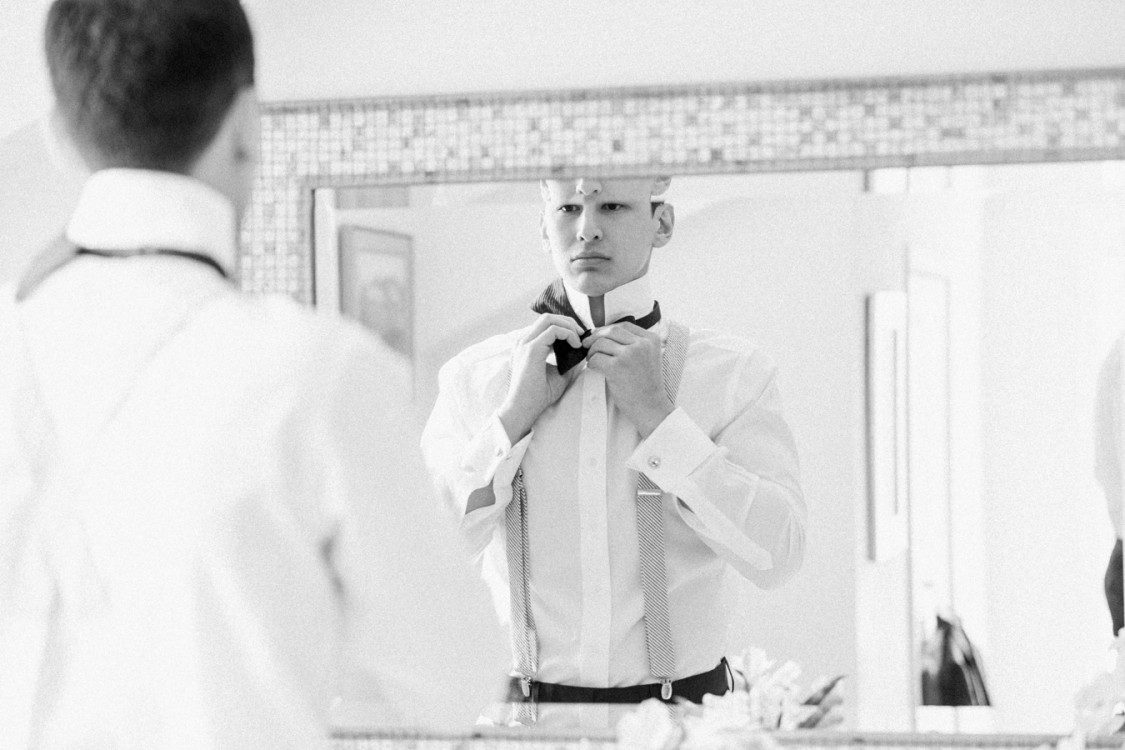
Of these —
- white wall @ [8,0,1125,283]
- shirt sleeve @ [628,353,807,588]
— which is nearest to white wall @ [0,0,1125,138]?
white wall @ [8,0,1125,283]

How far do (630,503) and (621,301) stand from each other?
0.21 metres

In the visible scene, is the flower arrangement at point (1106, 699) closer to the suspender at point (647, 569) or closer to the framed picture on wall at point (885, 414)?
the framed picture on wall at point (885, 414)

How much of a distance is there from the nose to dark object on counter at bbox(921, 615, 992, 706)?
53 centimetres

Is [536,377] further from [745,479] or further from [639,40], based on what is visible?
[639,40]

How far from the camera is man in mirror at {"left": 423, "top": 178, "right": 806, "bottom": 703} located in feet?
4.12

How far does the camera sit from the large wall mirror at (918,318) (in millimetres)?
1229

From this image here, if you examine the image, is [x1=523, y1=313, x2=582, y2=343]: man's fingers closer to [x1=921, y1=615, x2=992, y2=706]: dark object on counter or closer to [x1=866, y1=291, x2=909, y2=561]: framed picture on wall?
[x1=866, y1=291, x2=909, y2=561]: framed picture on wall

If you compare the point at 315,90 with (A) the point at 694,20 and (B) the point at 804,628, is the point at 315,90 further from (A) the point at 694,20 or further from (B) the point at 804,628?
(B) the point at 804,628

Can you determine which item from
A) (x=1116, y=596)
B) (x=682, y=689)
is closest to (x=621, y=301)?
(x=682, y=689)

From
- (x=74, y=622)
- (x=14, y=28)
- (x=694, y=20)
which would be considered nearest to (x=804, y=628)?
(x=694, y=20)

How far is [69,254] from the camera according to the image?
77 cm

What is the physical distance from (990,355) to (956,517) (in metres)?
0.17

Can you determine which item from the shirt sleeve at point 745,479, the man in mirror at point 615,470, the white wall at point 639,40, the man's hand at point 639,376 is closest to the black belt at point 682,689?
the man in mirror at point 615,470

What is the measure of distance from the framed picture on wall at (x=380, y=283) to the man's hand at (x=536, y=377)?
4.8 inches
